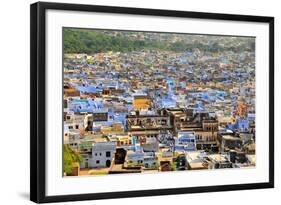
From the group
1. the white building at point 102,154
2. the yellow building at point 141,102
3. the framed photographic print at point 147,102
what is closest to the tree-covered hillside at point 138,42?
the framed photographic print at point 147,102

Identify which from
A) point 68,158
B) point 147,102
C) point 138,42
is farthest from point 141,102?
point 68,158

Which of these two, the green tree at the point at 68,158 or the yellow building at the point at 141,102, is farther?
the yellow building at the point at 141,102

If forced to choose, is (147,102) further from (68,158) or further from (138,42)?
(68,158)

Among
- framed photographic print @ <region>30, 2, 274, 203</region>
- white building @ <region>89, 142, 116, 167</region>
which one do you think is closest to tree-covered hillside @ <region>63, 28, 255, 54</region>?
framed photographic print @ <region>30, 2, 274, 203</region>

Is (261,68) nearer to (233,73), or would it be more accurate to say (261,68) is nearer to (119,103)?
(233,73)

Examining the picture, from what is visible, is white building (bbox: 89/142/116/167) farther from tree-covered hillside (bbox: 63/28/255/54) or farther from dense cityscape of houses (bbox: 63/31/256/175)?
tree-covered hillside (bbox: 63/28/255/54)

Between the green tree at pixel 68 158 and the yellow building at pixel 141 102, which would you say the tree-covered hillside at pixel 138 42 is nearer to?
the yellow building at pixel 141 102

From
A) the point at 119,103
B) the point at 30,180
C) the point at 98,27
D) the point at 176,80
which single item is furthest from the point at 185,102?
the point at 30,180

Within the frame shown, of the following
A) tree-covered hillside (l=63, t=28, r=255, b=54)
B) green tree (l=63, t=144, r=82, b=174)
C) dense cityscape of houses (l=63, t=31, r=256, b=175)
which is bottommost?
green tree (l=63, t=144, r=82, b=174)
